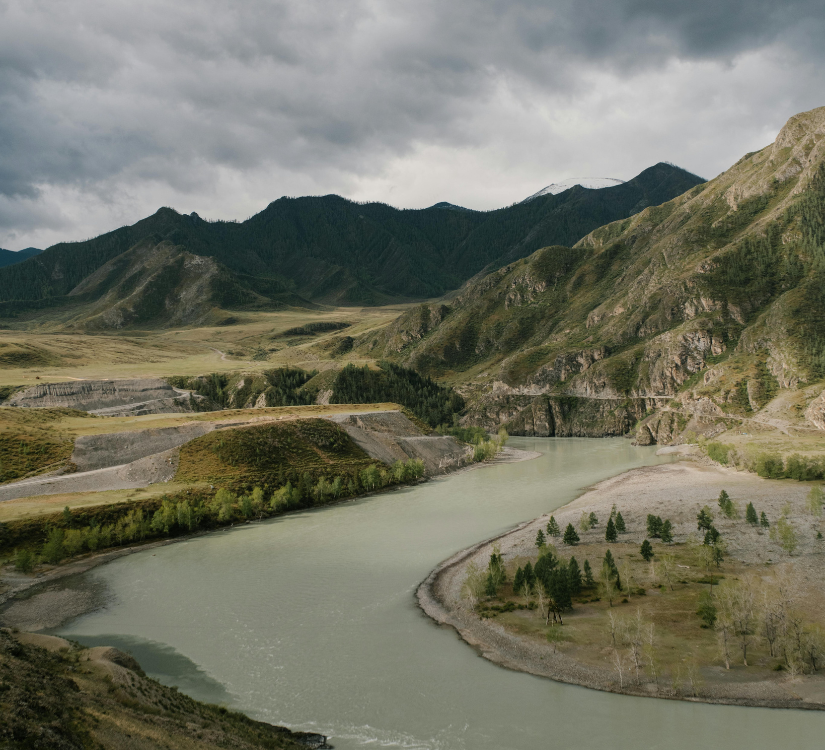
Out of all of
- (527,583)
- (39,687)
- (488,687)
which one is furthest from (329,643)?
(39,687)

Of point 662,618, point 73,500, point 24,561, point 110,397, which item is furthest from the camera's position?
point 110,397

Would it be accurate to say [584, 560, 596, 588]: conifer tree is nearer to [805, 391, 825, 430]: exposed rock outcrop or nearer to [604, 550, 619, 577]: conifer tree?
[604, 550, 619, 577]: conifer tree

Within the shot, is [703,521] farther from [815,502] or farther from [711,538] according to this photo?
[815,502]

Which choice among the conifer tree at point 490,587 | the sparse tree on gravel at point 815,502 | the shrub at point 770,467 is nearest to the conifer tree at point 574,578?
the conifer tree at point 490,587

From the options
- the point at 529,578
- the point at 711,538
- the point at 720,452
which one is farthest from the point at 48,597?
the point at 720,452

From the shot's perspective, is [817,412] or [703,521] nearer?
[703,521]

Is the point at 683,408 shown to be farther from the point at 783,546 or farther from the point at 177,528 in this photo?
the point at 177,528
